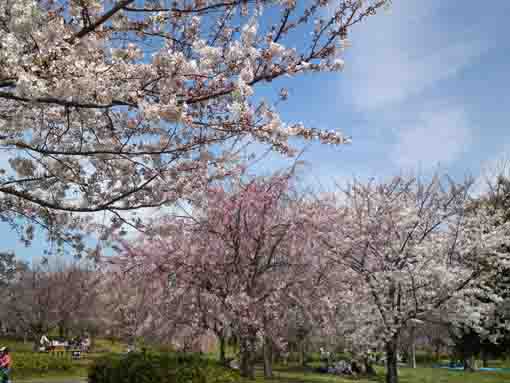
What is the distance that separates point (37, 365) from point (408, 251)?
16.9 meters

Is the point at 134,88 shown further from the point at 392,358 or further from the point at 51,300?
the point at 51,300

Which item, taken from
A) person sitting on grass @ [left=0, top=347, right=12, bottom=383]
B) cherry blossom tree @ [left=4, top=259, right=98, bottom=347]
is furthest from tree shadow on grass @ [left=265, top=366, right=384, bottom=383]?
cherry blossom tree @ [left=4, top=259, right=98, bottom=347]

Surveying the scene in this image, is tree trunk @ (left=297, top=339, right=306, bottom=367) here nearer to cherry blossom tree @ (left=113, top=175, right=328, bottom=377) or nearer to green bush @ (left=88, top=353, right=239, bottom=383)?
cherry blossom tree @ (left=113, top=175, right=328, bottom=377)

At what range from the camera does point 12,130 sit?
604cm

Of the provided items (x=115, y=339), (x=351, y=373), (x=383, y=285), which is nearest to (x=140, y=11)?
(x=383, y=285)

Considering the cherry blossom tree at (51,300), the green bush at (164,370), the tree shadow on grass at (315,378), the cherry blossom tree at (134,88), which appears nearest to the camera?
the cherry blossom tree at (134,88)

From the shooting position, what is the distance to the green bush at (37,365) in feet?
67.8

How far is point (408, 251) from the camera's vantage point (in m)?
15.4

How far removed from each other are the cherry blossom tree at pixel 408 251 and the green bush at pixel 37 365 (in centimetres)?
1471

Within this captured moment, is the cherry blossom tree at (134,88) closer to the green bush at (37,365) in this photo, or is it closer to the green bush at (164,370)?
the green bush at (164,370)

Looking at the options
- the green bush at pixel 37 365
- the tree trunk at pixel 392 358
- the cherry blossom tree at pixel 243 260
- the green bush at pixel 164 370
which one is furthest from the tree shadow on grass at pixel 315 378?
the green bush at pixel 37 365

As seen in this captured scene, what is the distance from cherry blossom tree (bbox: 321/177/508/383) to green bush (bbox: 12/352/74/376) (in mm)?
14711

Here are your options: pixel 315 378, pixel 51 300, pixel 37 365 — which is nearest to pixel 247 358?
pixel 315 378

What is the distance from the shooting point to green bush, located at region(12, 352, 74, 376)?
67.8ft
